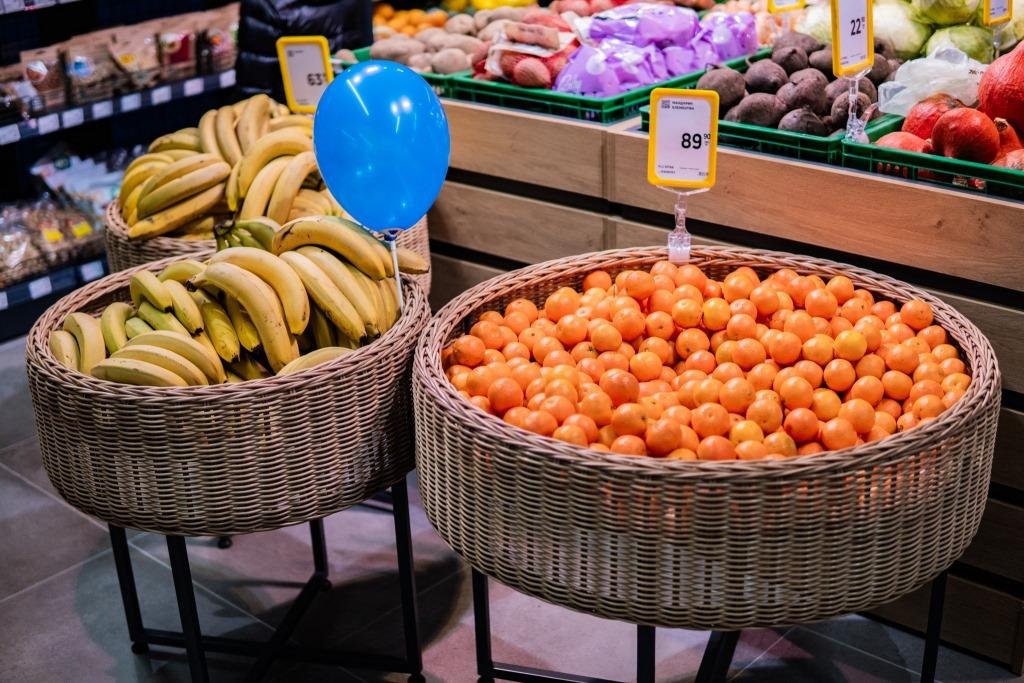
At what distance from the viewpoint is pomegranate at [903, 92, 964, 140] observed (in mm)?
2645

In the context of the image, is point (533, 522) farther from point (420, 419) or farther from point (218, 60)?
point (218, 60)

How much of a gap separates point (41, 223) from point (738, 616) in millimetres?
3914

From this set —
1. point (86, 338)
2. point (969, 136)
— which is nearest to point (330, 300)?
point (86, 338)

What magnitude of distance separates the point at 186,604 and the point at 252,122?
1.54 m

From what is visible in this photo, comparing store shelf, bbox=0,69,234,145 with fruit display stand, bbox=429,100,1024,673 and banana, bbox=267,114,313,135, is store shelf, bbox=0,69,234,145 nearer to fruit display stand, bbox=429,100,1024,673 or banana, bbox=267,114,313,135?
banana, bbox=267,114,313,135

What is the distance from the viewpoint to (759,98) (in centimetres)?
278

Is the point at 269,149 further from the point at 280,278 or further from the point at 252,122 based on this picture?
the point at 280,278

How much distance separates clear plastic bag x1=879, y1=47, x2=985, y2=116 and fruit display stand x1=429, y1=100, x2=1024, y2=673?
0.38 m

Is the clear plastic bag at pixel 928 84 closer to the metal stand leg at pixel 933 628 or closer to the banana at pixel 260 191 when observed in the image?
the metal stand leg at pixel 933 628

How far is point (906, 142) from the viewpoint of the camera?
2.59 meters

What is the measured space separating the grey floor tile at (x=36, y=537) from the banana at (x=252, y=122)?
124 centimetres

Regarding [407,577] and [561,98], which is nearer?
[407,577]

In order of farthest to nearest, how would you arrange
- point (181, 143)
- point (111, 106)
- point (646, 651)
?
point (111, 106) < point (181, 143) < point (646, 651)

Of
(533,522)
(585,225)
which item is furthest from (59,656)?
(585,225)
